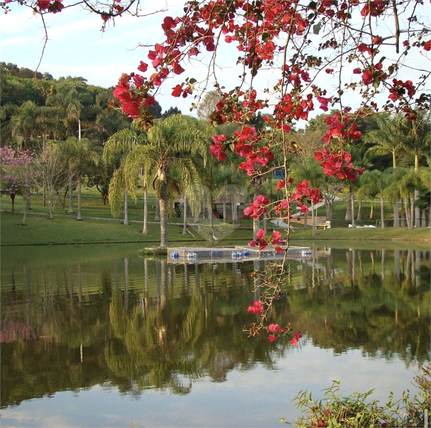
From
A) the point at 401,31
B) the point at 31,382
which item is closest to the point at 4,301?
the point at 31,382

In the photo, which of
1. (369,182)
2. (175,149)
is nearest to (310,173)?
(369,182)

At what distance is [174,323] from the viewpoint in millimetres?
11461

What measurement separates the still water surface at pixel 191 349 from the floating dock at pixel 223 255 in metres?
7.05

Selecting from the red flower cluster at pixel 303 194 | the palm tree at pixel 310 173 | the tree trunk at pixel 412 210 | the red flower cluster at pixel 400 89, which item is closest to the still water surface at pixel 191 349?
the red flower cluster at pixel 303 194

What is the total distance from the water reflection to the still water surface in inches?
1.1

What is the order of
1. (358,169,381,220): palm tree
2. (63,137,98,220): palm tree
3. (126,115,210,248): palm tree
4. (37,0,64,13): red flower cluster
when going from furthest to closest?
(358,169,381,220): palm tree, (63,137,98,220): palm tree, (126,115,210,248): palm tree, (37,0,64,13): red flower cluster

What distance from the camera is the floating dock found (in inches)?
1009

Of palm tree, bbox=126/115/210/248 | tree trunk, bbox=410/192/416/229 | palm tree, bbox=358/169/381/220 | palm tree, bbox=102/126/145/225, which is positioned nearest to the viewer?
palm tree, bbox=126/115/210/248

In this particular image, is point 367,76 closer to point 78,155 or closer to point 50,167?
point 50,167

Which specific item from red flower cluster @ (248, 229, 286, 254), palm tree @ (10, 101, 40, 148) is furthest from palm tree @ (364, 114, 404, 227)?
red flower cluster @ (248, 229, 286, 254)

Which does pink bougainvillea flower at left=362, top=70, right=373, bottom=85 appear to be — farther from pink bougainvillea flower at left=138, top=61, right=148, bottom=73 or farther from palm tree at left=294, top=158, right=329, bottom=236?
palm tree at left=294, top=158, right=329, bottom=236

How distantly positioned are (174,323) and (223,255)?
16.1 m

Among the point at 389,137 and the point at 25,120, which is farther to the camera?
the point at 389,137

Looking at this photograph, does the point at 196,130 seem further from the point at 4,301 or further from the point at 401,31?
the point at 401,31
